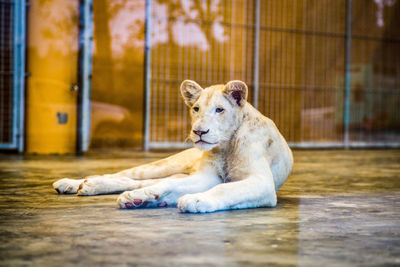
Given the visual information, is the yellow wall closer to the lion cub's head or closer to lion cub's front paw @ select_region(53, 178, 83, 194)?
Answer: lion cub's front paw @ select_region(53, 178, 83, 194)

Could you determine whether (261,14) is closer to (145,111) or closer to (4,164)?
(145,111)

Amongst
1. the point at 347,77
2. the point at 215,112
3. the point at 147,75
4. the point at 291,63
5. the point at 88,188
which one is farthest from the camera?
the point at 347,77

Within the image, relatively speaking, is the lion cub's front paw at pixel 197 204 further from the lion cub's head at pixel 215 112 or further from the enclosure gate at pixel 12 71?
the enclosure gate at pixel 12 71

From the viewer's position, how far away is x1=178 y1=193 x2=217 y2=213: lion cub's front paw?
325cm

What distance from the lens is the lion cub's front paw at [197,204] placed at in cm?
325

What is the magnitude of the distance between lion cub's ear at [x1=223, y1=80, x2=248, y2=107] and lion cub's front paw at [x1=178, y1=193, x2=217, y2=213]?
83 centimetres

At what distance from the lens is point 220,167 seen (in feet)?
12.6

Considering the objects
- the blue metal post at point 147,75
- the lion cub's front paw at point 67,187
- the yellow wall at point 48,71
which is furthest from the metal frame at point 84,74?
the lion cub's front paw at point 67,187

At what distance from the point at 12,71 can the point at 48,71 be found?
2.01 ft

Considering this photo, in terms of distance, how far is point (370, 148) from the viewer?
43.0 feet

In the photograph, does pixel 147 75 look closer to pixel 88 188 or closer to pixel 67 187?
pixel 67 187

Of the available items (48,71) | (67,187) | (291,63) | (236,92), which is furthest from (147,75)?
(236,92)

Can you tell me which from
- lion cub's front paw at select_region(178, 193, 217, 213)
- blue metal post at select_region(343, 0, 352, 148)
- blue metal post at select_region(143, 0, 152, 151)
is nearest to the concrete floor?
lion cub's front paw at select_region(178, 193, 217, 213)

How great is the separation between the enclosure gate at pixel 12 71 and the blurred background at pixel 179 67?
0.02m
